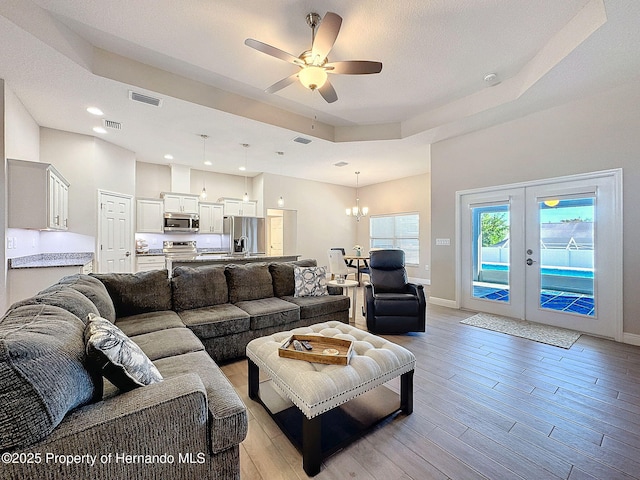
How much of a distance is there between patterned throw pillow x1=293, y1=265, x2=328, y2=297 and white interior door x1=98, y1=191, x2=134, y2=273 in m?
3.93

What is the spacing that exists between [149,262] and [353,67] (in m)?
5.84

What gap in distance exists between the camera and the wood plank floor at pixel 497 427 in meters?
1.50

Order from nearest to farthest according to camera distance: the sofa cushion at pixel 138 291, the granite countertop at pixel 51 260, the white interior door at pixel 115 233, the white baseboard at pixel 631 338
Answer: the sofa cushion at pixel 138 291, the white baseboard at pixel 631 338, the granite countertop at pixel 51 260, the white interior door at pixel 115 233

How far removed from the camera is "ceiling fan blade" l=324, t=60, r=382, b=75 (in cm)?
249

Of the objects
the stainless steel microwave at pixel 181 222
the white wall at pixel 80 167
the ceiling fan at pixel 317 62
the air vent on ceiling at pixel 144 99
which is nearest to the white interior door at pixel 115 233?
the white wall at pixel 80 167

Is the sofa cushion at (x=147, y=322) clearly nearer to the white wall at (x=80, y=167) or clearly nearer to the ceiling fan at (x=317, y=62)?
the ceiling fan at (x=317, y=62)

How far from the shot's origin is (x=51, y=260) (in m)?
4.05

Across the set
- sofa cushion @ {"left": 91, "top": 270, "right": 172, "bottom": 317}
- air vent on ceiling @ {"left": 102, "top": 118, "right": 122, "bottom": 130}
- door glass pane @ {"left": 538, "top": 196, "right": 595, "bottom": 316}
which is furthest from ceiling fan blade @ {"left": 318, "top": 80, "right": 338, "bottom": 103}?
air vent on ceiling @ {"left": 102, "top": 118, "right": 122, "bottom": 130}

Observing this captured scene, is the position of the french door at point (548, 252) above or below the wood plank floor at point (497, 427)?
above

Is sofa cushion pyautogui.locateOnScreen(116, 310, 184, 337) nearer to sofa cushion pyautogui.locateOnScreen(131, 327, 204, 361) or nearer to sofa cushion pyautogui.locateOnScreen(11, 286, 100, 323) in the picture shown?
sofa cushion pyautogui.locateOnScreen(131, 327, 204, 361)

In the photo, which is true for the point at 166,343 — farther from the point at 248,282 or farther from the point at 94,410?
the point at 248,282

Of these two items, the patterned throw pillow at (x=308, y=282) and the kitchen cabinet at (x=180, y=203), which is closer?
the patterned throw pillow at (x=308, y=282)

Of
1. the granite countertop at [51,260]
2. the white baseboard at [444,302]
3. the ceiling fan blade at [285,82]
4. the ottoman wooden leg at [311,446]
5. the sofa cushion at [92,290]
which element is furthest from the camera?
the white baseboard at [444,302]

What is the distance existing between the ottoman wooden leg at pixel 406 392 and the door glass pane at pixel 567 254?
3.22 m
